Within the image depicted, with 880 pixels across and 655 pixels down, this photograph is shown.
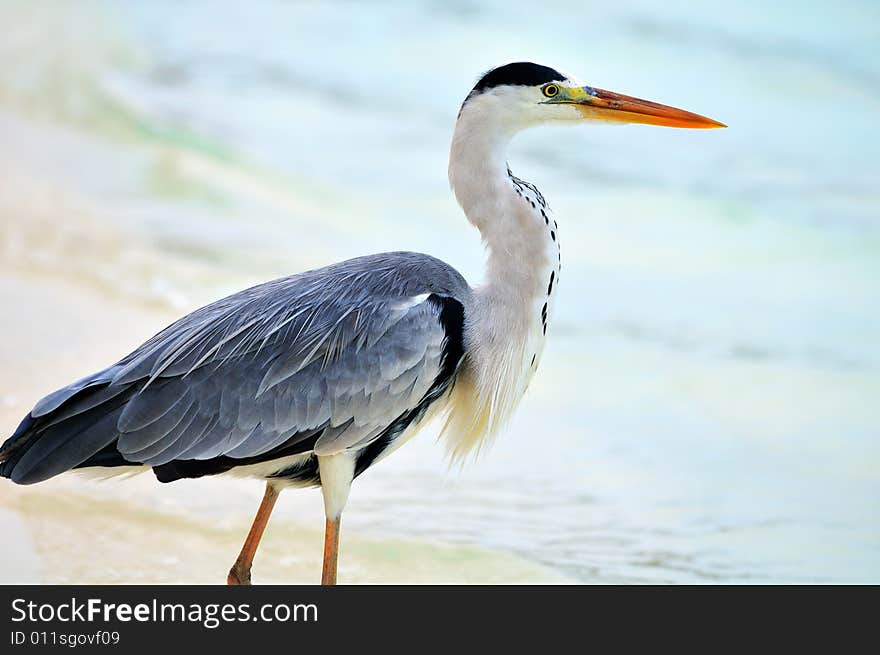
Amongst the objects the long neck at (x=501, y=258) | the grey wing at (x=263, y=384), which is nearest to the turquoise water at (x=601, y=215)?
the long neck at (x=501, y=258)

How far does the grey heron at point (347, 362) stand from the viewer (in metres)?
3.34

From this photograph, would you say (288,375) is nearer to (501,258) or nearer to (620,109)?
(501,258)

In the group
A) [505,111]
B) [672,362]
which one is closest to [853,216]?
[672,362]

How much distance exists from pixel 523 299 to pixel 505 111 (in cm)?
54

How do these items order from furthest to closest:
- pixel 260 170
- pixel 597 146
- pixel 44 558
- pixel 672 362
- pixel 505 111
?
pixel 597 146, pixel 260 170, pixel 672 362, pixel 44 558, pixel 505 111

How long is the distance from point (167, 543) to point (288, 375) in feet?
4.14

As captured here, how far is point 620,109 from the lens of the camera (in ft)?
12.2

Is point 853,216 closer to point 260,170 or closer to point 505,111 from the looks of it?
point 260,170

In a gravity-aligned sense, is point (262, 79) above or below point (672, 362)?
above

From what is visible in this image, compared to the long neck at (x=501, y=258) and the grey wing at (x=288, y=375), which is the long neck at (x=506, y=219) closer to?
the long neck at (x=501, y=258)

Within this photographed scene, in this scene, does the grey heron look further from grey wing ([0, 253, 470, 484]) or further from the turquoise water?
the turquoise water

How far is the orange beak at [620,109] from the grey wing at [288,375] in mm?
719

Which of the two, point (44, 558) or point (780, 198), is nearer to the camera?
point (44, 558)

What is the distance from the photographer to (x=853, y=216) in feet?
28.8
